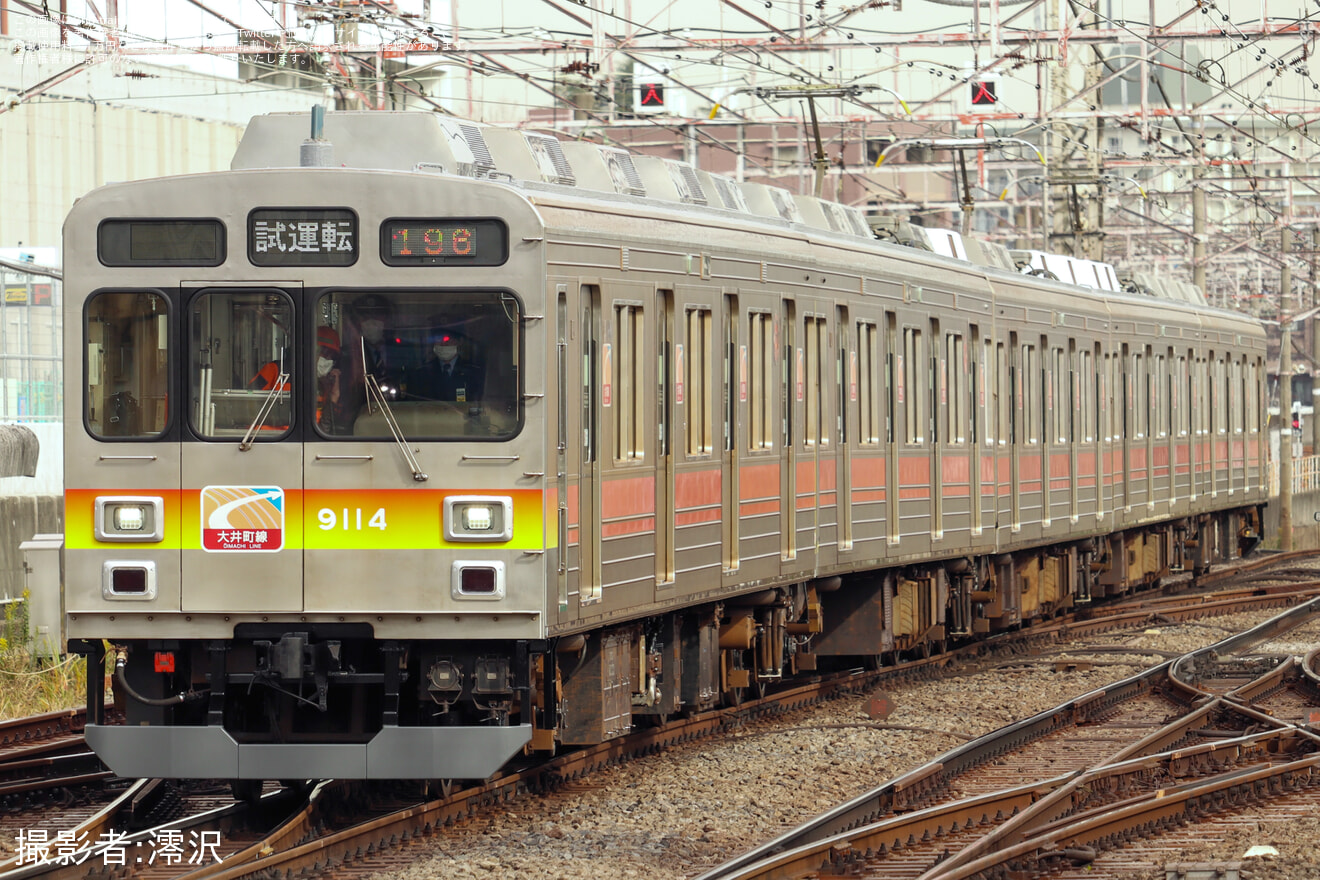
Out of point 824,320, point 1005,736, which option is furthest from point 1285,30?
point 1005,736

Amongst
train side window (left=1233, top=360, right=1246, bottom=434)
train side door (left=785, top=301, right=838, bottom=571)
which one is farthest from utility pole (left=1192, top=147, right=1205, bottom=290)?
train side door (left=785, top=301, right=838, bottom=571)

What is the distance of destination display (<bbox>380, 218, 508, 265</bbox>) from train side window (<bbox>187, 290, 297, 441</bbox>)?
1.69 feet

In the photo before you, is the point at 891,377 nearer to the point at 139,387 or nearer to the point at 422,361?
the point at 422,361

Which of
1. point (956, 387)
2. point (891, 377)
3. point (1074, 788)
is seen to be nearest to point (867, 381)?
point (891, 377)

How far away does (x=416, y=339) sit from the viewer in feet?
29.0

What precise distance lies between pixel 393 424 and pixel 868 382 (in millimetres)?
5646

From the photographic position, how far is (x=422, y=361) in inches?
349

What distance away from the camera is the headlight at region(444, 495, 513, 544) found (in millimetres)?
8766

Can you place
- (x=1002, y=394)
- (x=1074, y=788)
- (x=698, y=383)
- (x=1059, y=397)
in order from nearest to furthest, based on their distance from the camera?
(x=1074, y=788), (x=698, y=383), (x=1002, y=394), (x=1059, y=397)

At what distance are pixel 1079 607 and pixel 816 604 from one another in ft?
31.3

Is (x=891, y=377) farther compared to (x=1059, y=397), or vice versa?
(x=1059, y=397)

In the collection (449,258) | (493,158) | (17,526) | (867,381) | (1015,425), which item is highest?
(493,158)

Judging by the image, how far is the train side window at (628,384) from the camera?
32.8 ft

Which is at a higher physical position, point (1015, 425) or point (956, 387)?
point (956, 387)
